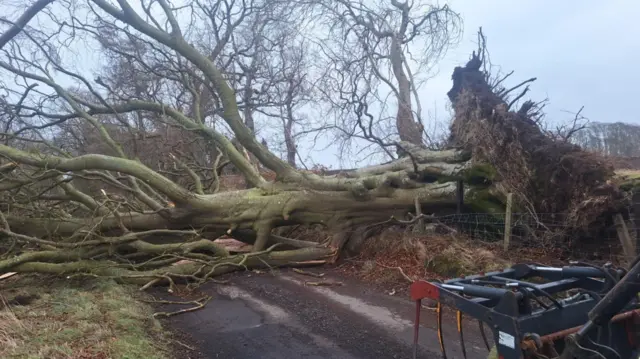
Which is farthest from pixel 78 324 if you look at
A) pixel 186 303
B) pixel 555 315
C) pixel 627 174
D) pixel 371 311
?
pixel 627 174

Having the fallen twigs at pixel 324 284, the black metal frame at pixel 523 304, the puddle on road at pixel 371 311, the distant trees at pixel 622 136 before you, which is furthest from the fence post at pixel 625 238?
the distant trees at pixel 622 136

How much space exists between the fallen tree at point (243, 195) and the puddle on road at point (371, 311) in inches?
88.5

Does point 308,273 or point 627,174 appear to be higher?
point 627,174

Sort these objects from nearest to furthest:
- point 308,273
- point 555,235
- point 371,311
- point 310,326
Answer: point 310,326
point 371,311
point 555,235
point 308,273

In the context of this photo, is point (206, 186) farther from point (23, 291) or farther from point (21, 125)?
point (23, 291)

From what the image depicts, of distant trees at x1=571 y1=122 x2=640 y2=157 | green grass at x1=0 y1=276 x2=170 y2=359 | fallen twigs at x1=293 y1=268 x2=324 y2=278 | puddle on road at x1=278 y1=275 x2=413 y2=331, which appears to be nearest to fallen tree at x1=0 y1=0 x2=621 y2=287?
fallen twigs at x1=293 y1=268 x2=324 y2=278

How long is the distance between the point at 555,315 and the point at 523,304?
23cm

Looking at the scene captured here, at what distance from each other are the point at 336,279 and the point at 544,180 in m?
3.75

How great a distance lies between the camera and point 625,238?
6836 millimetres

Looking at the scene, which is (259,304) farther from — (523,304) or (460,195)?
(523,304)

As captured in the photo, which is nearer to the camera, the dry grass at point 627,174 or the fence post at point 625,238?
the fence post at point 625,238

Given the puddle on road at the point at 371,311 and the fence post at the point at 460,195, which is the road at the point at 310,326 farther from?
the fence post at the point at 460,195

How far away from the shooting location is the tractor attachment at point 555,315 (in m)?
2.52

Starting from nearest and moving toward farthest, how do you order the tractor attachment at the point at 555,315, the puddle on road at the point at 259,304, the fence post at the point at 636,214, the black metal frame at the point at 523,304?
the tractor attachment at the point at 555,315, the black metal frame at the point at 523,304, the puddle on road at the point at 259,304, the fence post at the point at 636,214
